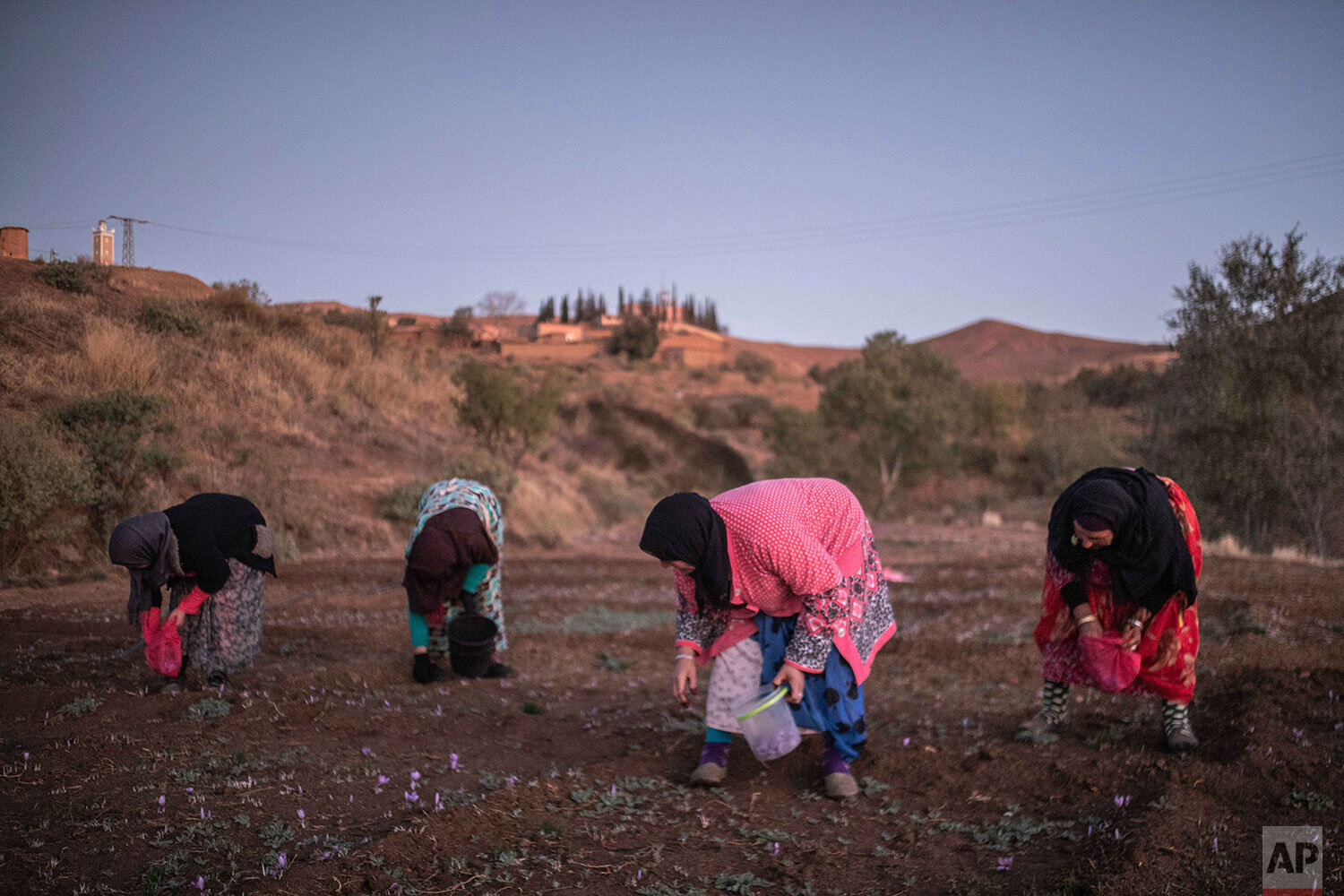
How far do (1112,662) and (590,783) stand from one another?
271 cm

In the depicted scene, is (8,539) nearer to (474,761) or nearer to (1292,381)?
(474,761)

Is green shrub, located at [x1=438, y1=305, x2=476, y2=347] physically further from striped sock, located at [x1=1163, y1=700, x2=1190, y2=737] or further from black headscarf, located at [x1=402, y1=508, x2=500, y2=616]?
striped sock, located at [x1=1163, y1=700, x2=1190, y2=737]

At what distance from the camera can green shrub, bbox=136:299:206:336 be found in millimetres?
8266

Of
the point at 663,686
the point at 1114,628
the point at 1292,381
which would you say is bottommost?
the point at 663,686

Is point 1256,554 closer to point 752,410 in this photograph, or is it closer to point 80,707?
point 80,707

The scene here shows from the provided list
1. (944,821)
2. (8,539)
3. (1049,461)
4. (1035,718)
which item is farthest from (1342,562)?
(1049,461)

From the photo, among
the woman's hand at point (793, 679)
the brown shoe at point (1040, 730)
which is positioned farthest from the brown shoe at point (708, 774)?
the brown shoe at point (1040, 730)

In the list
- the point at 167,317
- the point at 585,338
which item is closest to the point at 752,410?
the point at 585,338

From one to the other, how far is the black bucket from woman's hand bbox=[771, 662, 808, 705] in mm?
2967

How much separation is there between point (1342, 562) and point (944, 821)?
40.2 feet

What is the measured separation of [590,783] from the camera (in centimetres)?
417

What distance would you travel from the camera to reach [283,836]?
344 centimetres

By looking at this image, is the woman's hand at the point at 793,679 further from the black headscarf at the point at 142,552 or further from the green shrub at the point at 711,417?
the green shrub at the point at 711,417

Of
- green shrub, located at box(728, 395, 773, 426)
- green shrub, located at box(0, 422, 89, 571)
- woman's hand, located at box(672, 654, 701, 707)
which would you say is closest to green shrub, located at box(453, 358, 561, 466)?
green shrub, located at box(0, 422, 89, 571)
